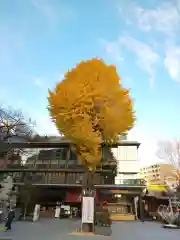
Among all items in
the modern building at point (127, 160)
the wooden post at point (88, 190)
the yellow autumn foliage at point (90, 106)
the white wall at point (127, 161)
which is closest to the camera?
the wooden post at point (88, 190)

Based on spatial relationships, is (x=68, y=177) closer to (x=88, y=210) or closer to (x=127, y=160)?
→ (x=127, y=160)

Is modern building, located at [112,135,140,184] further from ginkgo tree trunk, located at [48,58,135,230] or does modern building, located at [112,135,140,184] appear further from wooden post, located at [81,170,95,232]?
ginkgo tree trunk, located at [48,58,135,230]

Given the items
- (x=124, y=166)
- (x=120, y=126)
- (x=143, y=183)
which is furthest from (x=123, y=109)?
(x=124, y=166)

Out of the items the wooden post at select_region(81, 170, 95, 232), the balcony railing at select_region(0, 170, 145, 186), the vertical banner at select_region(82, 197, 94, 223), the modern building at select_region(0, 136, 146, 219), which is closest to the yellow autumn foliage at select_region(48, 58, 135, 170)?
the wooden post at select_region(81, 170, 95, 232)

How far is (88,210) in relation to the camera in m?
13.4

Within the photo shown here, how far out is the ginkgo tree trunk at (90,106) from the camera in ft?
46.1

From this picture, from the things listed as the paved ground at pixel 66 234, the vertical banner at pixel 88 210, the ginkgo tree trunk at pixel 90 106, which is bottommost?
the paved ground at pixel 66 234

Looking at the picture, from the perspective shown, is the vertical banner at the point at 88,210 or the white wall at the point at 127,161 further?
the white wall at the point at 127,161

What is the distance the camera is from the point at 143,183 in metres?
31.6

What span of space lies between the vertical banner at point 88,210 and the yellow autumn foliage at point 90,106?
194 centimetres

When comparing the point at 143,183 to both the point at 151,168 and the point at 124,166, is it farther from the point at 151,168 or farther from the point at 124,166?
the point at 151,168

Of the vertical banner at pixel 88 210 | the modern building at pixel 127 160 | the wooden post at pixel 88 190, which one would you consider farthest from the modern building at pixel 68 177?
the vertical banner at pixel 88 210

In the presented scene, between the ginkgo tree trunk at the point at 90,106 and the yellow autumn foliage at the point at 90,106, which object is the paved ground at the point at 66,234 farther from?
the yellow autumn foliage at the point at 90,106

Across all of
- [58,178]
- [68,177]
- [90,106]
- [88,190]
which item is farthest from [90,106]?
[58,178]
